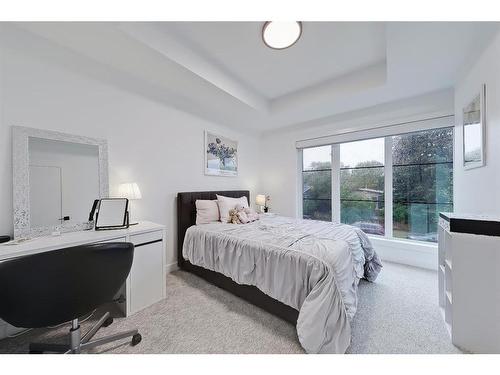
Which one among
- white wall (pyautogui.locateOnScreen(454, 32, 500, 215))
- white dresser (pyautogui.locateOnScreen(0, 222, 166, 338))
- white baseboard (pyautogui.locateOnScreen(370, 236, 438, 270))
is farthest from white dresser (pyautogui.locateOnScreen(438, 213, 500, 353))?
white dresser (pyautogui.locateOnScreen(0, 222, 166, 338))

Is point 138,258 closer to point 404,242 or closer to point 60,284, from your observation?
point 60,284

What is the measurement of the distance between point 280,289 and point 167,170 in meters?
2.08

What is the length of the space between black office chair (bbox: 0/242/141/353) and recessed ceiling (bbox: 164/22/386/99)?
1.93 m

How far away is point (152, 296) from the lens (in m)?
1.91

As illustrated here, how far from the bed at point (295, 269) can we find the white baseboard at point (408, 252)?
2.84ft

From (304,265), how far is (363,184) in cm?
248

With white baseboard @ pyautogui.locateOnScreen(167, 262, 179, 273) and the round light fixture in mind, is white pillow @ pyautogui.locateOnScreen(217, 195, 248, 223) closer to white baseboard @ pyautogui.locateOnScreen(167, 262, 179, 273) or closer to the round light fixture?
white baseboard @ pyautogui.locateOnScreen(167, 262, 179, 273)

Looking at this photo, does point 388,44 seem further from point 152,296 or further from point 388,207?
point 152,296

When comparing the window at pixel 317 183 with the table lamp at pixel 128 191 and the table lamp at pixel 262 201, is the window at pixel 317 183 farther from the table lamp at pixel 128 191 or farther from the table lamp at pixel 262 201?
the table lamp at pixel 128 191

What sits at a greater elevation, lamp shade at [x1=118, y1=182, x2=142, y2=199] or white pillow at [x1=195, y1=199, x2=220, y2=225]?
lamp shade at [x1=118, y1=182, x2=142, y2=199]

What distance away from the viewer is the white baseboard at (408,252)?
2.65 metres

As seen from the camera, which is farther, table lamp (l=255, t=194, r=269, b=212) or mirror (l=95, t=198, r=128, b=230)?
table lamp (l=255, t=194, r=269, b=212)

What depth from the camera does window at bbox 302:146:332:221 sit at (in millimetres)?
3680
